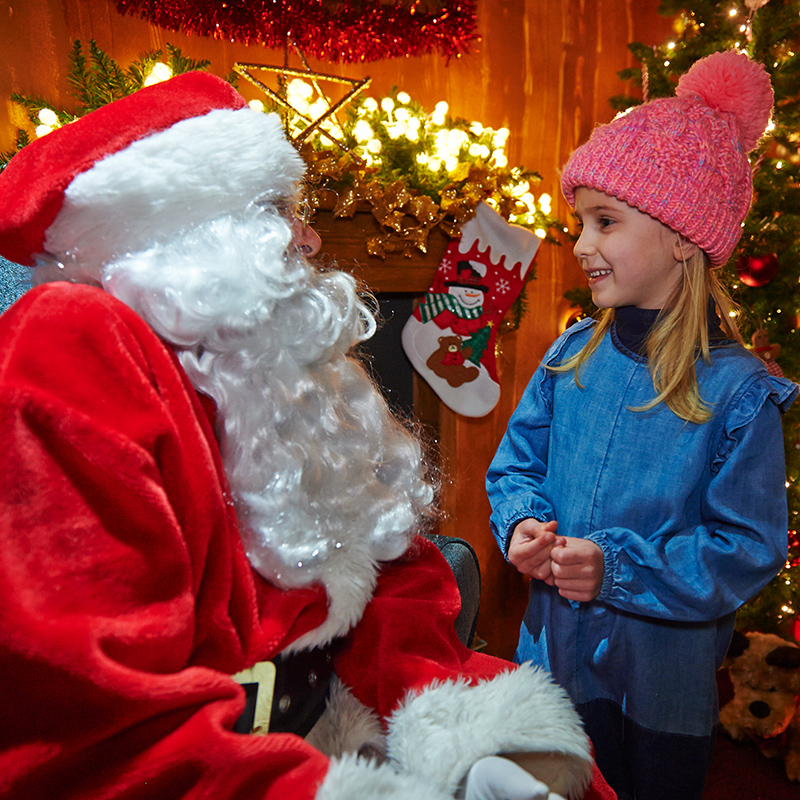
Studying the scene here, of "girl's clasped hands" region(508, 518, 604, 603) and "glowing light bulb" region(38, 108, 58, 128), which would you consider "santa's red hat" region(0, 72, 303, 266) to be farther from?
"glowing light bulb" region(38, 108, 58, 128)

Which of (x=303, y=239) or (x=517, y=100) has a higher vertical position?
(x=303, y=239)

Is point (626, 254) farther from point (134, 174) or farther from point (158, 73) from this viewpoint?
point (158, 73)

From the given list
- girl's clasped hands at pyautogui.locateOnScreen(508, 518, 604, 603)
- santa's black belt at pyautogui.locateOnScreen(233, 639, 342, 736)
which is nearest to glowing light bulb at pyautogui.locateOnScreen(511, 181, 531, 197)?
girl's clasped hands at pyautogui.locateOnScreen(508, 518, 604, 603)

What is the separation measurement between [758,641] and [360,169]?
198 centimetres

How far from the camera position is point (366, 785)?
63 centimetres

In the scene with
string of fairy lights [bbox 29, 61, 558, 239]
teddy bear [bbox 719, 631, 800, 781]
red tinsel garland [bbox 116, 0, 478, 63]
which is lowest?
teddy bear [bbox 719, 631, 800, 781]

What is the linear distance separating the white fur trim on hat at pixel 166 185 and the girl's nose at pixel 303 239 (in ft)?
0.28

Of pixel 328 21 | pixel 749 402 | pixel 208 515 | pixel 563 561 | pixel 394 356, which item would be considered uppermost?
pixel 328 21

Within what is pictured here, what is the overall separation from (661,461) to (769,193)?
131cm

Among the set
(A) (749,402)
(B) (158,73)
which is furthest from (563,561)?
(B) (158,73)

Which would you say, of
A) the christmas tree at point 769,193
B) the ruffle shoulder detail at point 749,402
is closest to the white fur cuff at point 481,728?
the ruffle shoulder detail at point 749,402

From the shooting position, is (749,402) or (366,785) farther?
(749,402)

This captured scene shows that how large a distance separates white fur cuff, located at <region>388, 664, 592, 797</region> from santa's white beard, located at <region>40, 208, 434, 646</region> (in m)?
0.15

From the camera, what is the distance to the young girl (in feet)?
3.53
